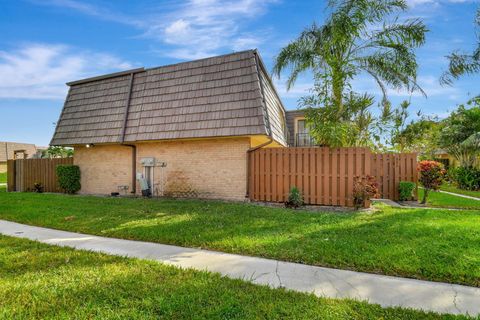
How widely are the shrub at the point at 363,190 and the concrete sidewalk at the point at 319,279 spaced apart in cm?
545

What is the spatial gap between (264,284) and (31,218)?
740cm

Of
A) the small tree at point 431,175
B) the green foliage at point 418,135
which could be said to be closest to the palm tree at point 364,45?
the small tree at point 431,175

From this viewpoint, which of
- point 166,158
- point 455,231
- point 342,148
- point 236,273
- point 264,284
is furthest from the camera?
point 166,158

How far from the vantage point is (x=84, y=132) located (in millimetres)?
14008

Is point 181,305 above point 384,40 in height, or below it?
below

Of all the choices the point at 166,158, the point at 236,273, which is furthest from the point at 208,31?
the point at 236,273

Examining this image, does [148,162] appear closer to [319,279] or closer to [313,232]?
[313,232]

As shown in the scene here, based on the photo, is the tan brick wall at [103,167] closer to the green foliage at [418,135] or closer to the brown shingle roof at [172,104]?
the brown shingle roof at [172,104]

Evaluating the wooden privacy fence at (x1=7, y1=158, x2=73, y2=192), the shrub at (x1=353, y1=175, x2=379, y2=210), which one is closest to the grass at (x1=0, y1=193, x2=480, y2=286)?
the shrub at (x1=353, y1=175, x2=379, y2=210)

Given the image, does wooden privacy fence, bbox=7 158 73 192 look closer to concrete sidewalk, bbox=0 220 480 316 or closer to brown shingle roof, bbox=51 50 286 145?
brown shingle roof, bbox=51 50 286 145

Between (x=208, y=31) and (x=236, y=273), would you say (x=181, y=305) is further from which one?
(x=208, y=31)

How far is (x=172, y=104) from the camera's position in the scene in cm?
1235

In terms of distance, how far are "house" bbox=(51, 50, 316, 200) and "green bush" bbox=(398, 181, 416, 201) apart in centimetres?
518

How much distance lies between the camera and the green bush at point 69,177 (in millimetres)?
14562
